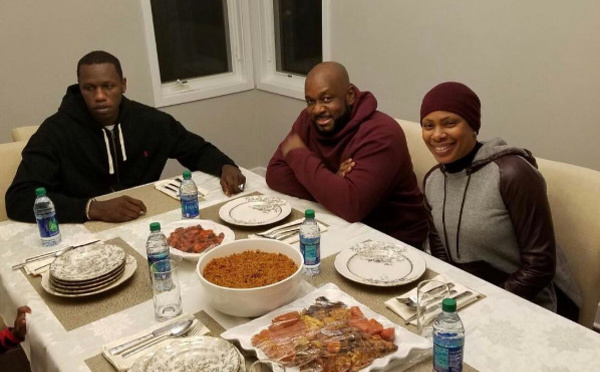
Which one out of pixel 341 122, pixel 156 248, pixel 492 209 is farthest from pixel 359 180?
pixel 156 248

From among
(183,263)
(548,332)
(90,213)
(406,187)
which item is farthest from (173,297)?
(406,187)

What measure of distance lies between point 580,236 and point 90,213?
1570 mm

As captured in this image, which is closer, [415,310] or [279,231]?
[415,310]

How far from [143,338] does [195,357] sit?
0.17 m

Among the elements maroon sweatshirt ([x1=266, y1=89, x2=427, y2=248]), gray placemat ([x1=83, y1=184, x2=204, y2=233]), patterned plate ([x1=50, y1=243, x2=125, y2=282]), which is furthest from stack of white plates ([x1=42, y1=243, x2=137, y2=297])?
maroon sweatshirt ([x1=266, y1=89, x2=427, y2=248])

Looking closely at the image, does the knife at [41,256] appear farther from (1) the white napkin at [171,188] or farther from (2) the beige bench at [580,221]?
(2) the beige bench at [580,221]

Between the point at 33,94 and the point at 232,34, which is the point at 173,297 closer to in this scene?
the point at 33,94

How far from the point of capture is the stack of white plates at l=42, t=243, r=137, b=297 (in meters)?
1.41

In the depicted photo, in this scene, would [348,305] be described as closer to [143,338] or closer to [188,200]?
[143,338]

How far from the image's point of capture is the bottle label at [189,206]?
6.08ft

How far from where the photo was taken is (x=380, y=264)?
1516 millimetres

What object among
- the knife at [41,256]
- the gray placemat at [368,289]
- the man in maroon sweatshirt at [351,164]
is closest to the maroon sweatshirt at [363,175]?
the man in maroon sweatshirt at [351,164]

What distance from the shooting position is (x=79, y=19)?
3229mm

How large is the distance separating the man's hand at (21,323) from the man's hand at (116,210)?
53cm
